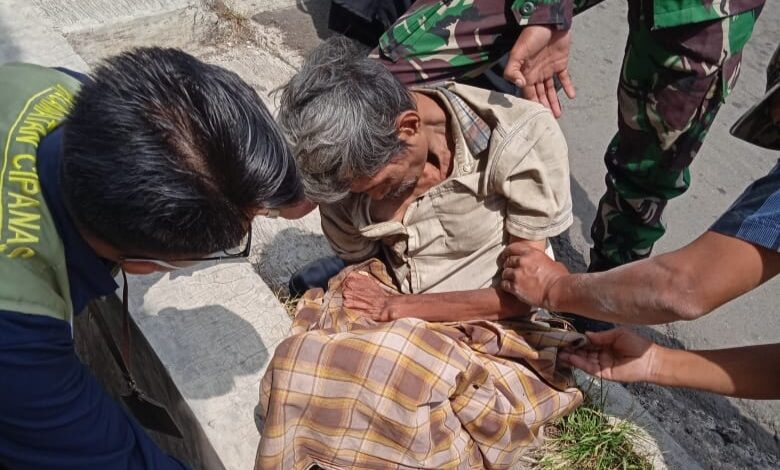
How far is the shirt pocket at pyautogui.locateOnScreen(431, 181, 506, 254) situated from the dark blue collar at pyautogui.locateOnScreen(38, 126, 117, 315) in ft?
3.03

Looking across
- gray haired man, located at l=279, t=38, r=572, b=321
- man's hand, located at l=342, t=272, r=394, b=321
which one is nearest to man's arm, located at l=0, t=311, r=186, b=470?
gray haired man, located at l=279, t=38, r=572, b=321

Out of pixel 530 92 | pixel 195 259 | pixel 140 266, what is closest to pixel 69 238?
pixel 140 266

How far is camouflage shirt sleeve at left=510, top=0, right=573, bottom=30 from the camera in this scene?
2.23 meters

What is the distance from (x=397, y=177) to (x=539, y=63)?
0.67 meters

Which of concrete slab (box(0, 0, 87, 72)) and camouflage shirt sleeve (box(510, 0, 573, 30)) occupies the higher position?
camouflage shirt sleeve (box(510, 0, 573, 30))

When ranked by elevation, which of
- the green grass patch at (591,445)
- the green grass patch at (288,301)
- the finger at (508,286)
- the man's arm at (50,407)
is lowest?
the green grass patch at (591,445)

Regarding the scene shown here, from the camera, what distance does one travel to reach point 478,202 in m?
2.07

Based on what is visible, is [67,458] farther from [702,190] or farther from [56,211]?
[702,190]

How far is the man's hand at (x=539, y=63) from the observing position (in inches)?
88.6

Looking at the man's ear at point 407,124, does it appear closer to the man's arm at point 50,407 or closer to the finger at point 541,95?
the finger at point 541,95

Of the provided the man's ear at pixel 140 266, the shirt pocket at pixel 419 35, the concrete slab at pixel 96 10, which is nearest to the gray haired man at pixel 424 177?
the shirt pocket at pixel 419 35

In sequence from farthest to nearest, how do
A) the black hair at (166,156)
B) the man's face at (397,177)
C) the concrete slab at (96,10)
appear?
the concrete slab at (96,10) < the man's face at (397,177) < the black hair at (166,156)

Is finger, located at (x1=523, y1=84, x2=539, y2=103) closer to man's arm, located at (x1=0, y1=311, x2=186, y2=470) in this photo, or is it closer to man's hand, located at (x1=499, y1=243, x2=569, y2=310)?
man's hand, located at (x1=499, y1=243, x2=569, y2=310)

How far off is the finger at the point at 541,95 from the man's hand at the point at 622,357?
78 cm
